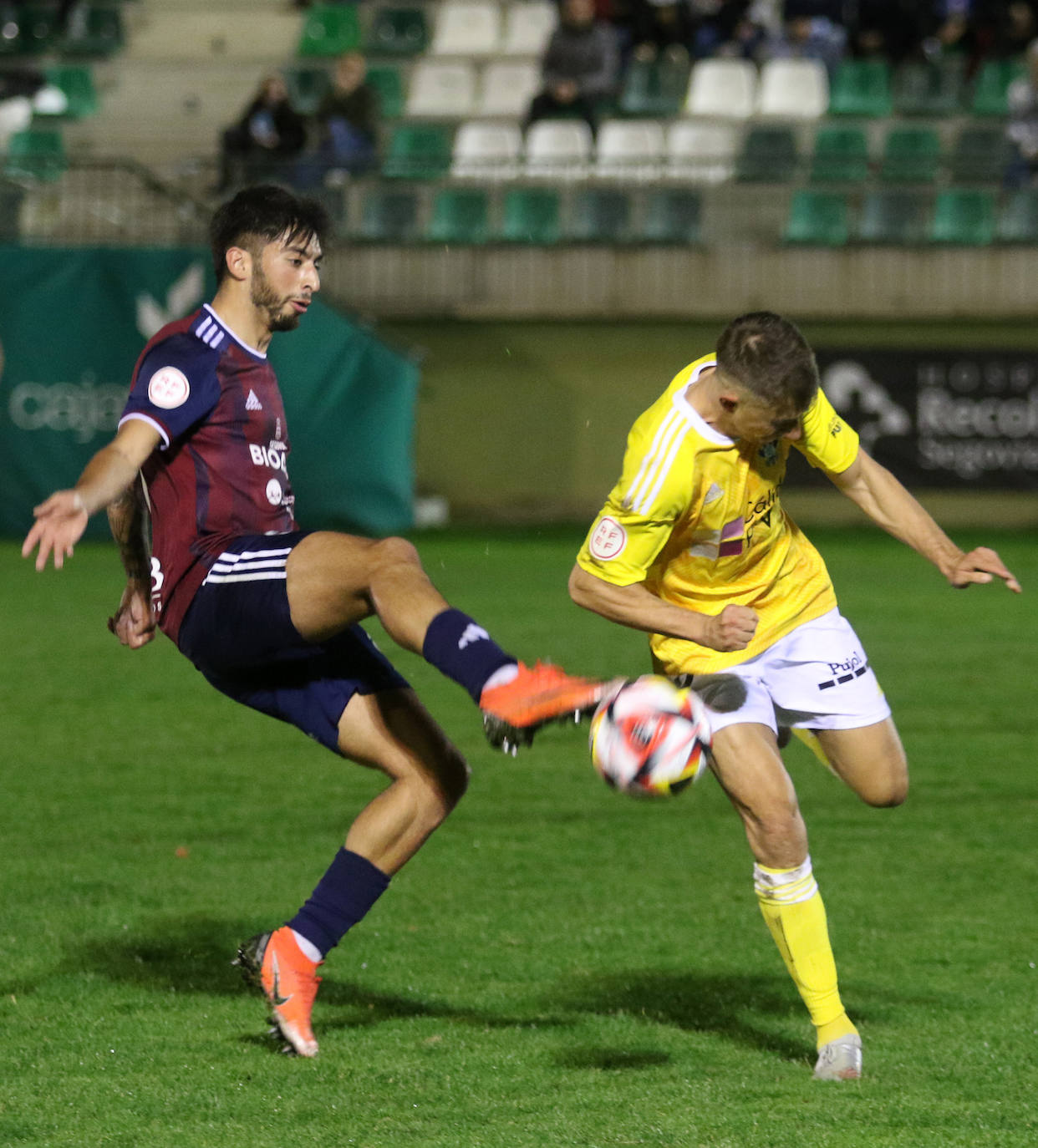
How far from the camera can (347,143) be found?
1948 centimetres

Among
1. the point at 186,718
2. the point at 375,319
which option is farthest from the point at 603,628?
the point at 375,319

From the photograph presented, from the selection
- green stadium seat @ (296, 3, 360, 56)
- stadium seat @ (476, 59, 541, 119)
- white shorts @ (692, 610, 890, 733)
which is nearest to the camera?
white shorts @ (692, 610, 890, 733)

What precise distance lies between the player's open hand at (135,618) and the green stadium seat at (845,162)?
50.8 feet

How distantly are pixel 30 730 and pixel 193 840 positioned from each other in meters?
2.57

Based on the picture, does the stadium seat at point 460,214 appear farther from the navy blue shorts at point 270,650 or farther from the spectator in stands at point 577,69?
the navy blue shorts at point 270,650

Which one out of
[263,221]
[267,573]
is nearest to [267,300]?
[263,221]

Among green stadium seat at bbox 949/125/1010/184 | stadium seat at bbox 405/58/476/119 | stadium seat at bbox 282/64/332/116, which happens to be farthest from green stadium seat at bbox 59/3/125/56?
green stadium seat at bbox 949/125/1010/184

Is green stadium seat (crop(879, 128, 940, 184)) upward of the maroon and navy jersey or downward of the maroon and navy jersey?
downward

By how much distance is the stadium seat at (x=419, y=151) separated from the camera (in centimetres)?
1953

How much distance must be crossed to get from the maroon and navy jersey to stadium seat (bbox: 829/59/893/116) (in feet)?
57.7

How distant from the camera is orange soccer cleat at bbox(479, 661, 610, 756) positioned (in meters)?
3.61

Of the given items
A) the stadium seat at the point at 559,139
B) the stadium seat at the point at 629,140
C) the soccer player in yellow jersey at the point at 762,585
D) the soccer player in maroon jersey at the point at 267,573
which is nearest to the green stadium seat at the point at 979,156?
the stadium seat at the point at 629,140

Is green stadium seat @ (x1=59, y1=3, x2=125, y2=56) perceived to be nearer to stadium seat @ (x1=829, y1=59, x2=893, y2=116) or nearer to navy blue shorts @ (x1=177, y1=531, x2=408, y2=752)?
stadium seat @ (x1=829, y1=59, x2=893, y2=116)

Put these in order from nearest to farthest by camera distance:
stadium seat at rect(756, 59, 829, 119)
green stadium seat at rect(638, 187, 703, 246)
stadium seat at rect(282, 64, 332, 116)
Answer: green stadium seat at rect(638, 187, 703, 246) → stadium seat at rect(756, 59, 829, 119) → stadium seat at rect(282, 64, 332, 116)
